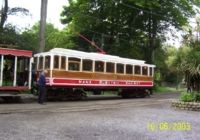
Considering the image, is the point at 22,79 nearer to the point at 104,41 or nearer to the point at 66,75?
the point at 66,75

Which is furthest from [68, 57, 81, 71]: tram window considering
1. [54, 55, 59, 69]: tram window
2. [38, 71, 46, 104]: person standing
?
[38, 71, 46, 104]: person standing

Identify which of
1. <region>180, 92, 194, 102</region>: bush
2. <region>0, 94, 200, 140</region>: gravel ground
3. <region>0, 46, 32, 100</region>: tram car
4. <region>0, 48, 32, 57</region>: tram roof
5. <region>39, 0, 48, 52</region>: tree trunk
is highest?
<region>39, 0, 48, 52</region>: tree trunk

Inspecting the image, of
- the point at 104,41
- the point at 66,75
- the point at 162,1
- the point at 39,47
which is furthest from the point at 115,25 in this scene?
the point at 66,75

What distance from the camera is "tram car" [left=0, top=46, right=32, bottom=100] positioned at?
22141 millimetres

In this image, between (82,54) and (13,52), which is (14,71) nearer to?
(13,52)

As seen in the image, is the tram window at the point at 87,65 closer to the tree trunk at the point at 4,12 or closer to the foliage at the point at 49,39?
the foliage at the point at 49,39

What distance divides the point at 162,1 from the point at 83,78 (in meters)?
21.3

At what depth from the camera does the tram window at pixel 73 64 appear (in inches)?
1014

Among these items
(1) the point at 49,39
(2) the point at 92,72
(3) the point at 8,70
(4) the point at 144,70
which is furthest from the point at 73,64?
(1) the point at 49,39

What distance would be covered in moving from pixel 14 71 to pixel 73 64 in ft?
14.8

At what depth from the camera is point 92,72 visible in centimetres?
2739

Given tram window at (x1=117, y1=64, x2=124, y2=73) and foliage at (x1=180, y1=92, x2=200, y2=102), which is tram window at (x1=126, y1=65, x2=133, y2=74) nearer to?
tram window at (x1=117, y1=64, x2=124, y2=73)

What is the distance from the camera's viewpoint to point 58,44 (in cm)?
5444

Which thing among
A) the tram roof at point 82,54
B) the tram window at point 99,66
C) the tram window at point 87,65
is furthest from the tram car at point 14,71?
the tram window at point 99,66
